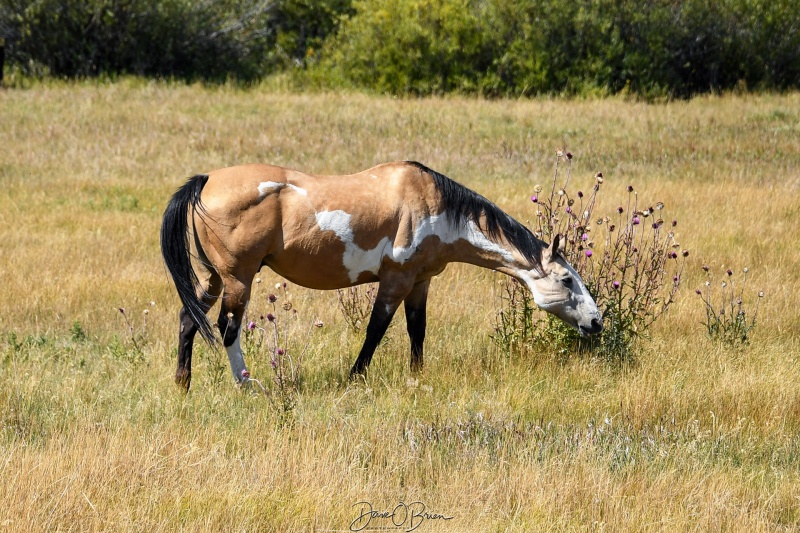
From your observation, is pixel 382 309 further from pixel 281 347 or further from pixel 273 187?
pixel 273 187

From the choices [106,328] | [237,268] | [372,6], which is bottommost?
[106,328]

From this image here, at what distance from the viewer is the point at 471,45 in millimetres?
25938

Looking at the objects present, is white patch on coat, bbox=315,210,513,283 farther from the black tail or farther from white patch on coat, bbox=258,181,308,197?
the black tail

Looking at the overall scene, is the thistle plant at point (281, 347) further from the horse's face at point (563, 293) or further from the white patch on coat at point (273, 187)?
the horse's face at point (563, 293)

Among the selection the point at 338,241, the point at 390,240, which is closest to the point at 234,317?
the point at 338,241

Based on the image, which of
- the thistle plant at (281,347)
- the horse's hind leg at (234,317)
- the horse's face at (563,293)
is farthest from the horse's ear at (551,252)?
the horse's hind leg at (234,317)

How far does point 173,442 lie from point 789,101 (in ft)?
69.4

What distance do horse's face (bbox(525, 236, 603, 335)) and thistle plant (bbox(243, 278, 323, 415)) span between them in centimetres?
155

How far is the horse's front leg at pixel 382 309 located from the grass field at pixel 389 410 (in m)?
0.17

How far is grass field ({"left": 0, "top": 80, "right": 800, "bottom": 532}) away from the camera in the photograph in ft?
14.4

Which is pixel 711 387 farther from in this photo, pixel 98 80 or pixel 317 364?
pixel 98 80

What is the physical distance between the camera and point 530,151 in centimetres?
1638

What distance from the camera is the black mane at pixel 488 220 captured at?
20.7ft

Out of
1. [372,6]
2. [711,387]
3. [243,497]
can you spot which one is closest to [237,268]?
[243,497]
